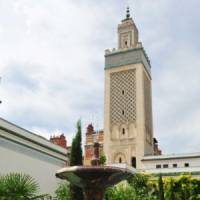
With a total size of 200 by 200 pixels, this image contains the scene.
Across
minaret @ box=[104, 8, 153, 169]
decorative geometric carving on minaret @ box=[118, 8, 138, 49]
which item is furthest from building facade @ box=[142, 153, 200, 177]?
decorative geometric carving on minaret @ box=[118, 8, 138, 49]

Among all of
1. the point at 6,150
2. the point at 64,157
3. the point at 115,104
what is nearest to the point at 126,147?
the point at 115,104

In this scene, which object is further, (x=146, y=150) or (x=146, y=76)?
(x=146, y=76)

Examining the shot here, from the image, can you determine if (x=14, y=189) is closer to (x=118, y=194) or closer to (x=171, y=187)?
(x=118, y=194)

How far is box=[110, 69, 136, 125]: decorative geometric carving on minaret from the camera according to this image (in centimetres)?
3709

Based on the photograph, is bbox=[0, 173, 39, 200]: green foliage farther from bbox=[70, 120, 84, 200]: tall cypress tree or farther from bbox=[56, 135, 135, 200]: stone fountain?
bbox=[56, 135, 135, 200]: stone fountain

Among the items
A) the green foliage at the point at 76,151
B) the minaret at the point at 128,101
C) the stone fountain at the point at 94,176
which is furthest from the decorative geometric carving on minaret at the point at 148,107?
the stone fountain at the point at 94,176

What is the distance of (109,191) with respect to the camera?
18531mm

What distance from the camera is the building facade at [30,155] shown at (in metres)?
16.8

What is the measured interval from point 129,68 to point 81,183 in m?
31.2

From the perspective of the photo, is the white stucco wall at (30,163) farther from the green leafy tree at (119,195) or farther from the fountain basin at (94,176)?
the fountain basin at (94,176)

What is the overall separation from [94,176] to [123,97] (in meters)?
30.4

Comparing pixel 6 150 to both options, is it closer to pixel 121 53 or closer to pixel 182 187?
pixel 182 187

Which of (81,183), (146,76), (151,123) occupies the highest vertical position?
(146,76)

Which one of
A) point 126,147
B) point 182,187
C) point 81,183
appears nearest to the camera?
point 81,183
